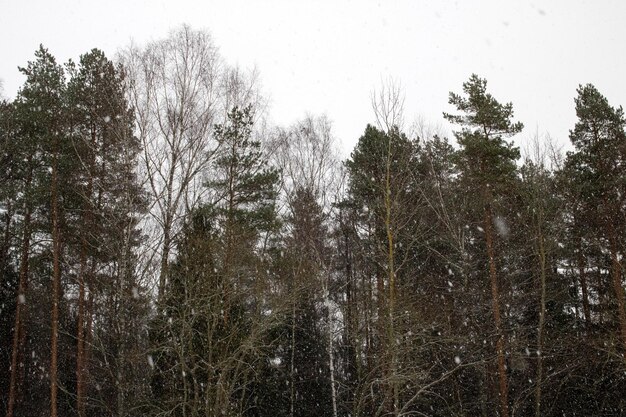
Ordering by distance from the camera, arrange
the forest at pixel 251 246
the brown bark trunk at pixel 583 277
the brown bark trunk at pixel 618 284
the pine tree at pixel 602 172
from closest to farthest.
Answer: the forest at pixel 251 246
the brown bark trunk at pixel 618 284
the pine tree at pixel 602 172
the brown bark trunk at pixel 583 277

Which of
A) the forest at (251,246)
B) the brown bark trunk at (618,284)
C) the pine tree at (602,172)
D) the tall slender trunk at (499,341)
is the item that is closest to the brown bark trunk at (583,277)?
the forest at (251,246)

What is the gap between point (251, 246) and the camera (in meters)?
12.4

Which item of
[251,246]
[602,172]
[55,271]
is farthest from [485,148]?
[55,271]

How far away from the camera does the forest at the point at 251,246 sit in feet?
36.4

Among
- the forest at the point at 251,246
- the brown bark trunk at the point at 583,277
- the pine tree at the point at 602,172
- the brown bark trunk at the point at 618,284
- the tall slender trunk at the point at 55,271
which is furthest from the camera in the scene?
the brown bark trunk at the point at 583,277

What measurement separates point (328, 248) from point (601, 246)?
10.6 metres

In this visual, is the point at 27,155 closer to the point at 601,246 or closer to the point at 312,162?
the point at 312,162

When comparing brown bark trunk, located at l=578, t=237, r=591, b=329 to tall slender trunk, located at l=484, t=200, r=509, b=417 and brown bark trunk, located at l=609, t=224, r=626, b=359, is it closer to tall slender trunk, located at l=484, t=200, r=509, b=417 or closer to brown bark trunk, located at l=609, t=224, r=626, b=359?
brown bark trunk, located at l=609, t=224, r=626, b=359

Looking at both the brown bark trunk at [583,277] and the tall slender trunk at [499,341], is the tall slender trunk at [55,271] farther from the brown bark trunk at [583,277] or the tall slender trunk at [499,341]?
the brown bark trunk at [583,277]

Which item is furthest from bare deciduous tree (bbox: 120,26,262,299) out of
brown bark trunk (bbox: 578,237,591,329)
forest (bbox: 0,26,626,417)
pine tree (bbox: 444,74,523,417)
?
brown bark trunk (bbox: 578,237,591,329)

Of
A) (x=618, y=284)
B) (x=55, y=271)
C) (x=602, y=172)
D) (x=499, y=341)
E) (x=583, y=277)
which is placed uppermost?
(x=602, y=172)

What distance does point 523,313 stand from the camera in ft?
61.0

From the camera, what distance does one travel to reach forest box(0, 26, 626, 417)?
1111 cm

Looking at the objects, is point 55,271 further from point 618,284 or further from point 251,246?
point 618,284
